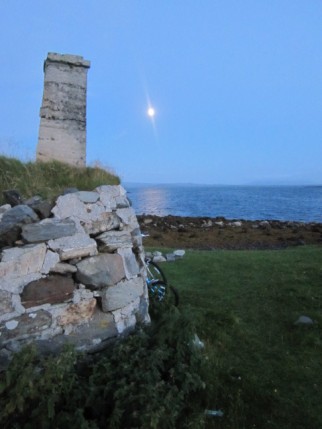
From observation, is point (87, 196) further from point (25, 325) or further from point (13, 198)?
point (25, 325)

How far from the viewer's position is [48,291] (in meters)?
4.50

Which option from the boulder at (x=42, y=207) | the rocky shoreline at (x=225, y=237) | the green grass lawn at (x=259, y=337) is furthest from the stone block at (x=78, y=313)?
the rocky shoreline at (x=225, y=237)

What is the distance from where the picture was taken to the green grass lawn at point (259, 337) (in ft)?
15.5

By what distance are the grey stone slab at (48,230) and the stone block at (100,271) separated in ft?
1.61

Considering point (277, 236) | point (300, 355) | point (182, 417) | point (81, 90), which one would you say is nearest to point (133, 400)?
point (182, 417)

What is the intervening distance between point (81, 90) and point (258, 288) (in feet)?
25.2

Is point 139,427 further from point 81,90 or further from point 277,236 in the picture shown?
Result: point 277,236

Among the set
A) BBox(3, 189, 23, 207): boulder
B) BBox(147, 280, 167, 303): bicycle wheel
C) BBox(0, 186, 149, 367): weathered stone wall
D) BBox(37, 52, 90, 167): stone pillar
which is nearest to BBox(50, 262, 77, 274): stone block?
BBox(0, 186, 149, 367): weathered stone wall

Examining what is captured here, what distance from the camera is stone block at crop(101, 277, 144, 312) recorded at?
4980 millimetres

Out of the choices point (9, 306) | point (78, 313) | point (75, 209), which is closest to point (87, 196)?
point (75, 209)

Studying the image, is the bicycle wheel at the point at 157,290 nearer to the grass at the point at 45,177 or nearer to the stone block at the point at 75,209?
the grass at the point at 45,177

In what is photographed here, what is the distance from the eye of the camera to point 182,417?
4.42m

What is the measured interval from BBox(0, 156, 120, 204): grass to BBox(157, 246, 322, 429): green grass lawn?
312 cm

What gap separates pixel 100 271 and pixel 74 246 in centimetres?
52
